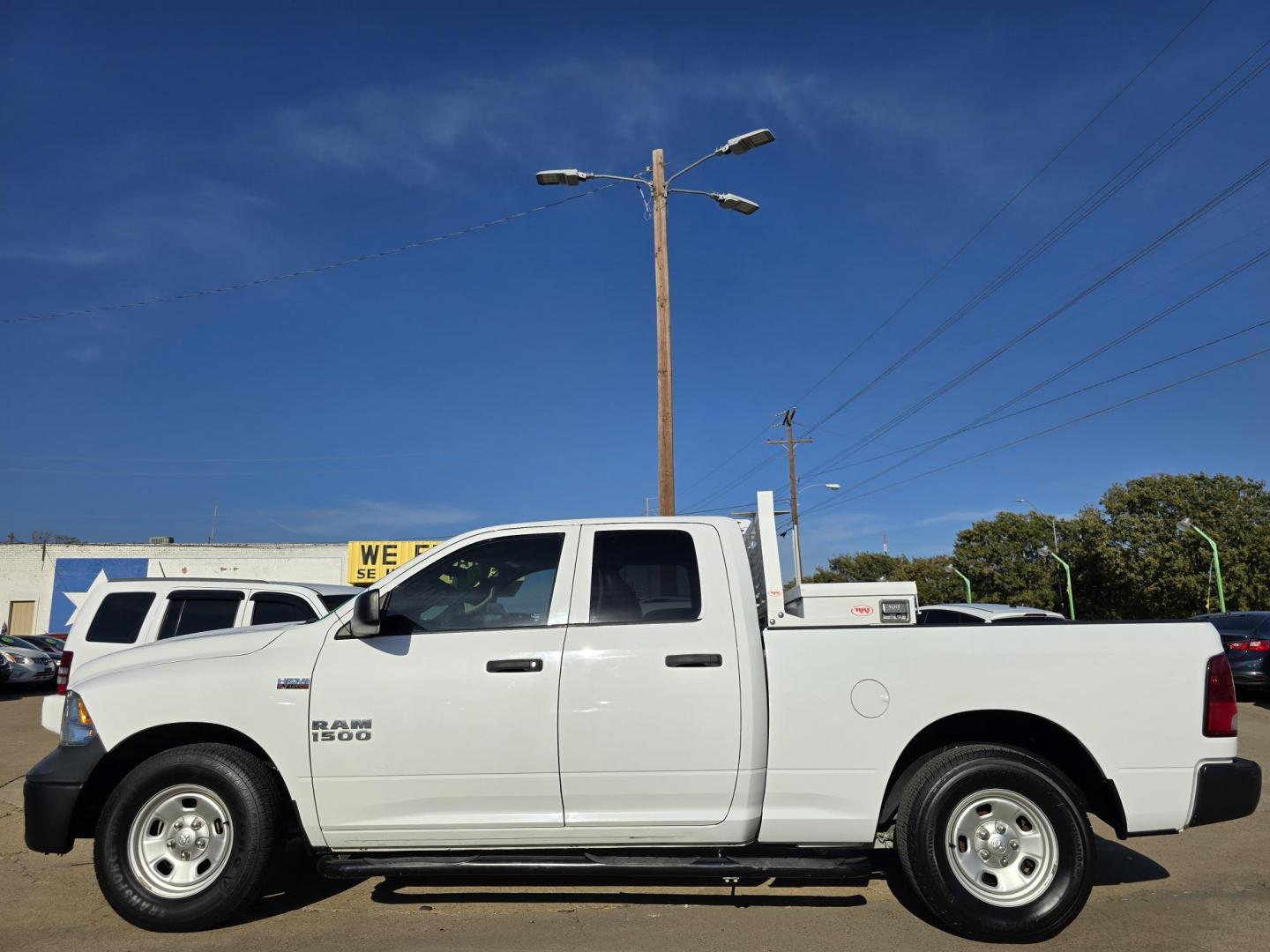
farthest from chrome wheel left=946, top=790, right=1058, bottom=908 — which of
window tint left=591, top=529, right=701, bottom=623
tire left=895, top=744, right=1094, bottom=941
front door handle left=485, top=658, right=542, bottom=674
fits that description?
front door handle left=485, top=658, right=542, bottom=674

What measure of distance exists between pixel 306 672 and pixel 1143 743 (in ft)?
13.6

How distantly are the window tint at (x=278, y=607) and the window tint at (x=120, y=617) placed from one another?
103 centimetres

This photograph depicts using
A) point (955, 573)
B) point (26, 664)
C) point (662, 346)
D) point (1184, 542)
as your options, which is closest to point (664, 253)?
point (662, 346)

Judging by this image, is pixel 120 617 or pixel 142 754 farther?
pixel 120 617

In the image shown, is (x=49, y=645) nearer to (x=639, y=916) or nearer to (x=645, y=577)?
(x=639, y=916)

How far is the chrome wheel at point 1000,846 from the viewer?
4172mm

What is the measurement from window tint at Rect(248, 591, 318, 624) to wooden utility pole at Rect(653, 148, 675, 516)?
14.9 ft

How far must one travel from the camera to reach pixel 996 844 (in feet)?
13.8

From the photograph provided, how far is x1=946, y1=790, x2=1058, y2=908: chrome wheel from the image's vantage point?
4172 millimetres

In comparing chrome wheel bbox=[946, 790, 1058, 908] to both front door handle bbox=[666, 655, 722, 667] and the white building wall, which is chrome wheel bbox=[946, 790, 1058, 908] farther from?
the white building wall

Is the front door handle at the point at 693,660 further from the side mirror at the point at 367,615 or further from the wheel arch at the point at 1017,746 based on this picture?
the side mirror at the point at 367,615

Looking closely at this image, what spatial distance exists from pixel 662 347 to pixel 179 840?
925 cm

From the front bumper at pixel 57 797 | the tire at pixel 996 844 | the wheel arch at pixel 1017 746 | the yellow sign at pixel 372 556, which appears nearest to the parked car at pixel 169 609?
the front bumper at pixel 57 797

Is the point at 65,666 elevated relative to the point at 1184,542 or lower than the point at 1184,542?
lower
